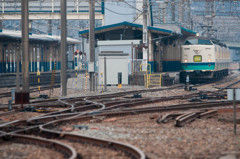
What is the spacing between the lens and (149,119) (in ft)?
40.0

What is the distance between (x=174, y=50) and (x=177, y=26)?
4738 millimetres

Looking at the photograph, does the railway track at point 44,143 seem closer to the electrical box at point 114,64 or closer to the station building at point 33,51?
the electrical box at point 114,64

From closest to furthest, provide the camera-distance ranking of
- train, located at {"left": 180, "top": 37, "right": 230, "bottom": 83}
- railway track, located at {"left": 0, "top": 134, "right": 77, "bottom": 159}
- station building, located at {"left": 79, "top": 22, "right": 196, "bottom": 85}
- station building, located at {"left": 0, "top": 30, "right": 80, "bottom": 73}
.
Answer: railway track, located at {"left": 0, "top": 134, "right": 77, "bottom": 159} < train, located at {"left": 180, "top": 37, "right": 230, "bottom": 83} < station building, located at {"left": 79, "top": 22, "right": 196, "bottom": 85} < station building, located at {"left": 0, "top": 30, "right": 80, "bottom": 73}

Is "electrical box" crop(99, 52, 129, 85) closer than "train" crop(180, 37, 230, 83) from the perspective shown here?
Yes

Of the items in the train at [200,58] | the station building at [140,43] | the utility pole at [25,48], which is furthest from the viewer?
the station building at [140,43]

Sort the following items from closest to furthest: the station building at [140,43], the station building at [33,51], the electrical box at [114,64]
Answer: the electrical box at [114,64]
the station building at [140,43]
the station building at [33,51]

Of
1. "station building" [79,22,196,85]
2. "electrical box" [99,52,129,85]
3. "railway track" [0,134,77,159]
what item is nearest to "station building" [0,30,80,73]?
"electrical box" [99,52,129,85]

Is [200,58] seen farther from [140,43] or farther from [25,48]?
[25,48]

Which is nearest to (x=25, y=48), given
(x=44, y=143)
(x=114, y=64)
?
(x=44, y=143)

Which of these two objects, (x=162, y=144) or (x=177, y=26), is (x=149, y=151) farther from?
(x=177, y=26)

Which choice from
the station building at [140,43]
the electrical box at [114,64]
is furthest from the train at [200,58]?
the electrical box at [114,64]

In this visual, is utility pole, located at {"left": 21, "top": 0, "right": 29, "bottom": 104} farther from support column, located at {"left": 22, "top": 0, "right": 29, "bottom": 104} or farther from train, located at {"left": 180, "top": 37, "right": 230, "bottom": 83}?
train, located at {"left": 180, "top": 37, "right": 230, "bottom": 83}

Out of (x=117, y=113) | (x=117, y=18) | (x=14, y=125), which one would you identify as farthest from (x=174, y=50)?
(x=14, y=125)

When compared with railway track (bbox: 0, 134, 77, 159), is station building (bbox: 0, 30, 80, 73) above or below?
above
